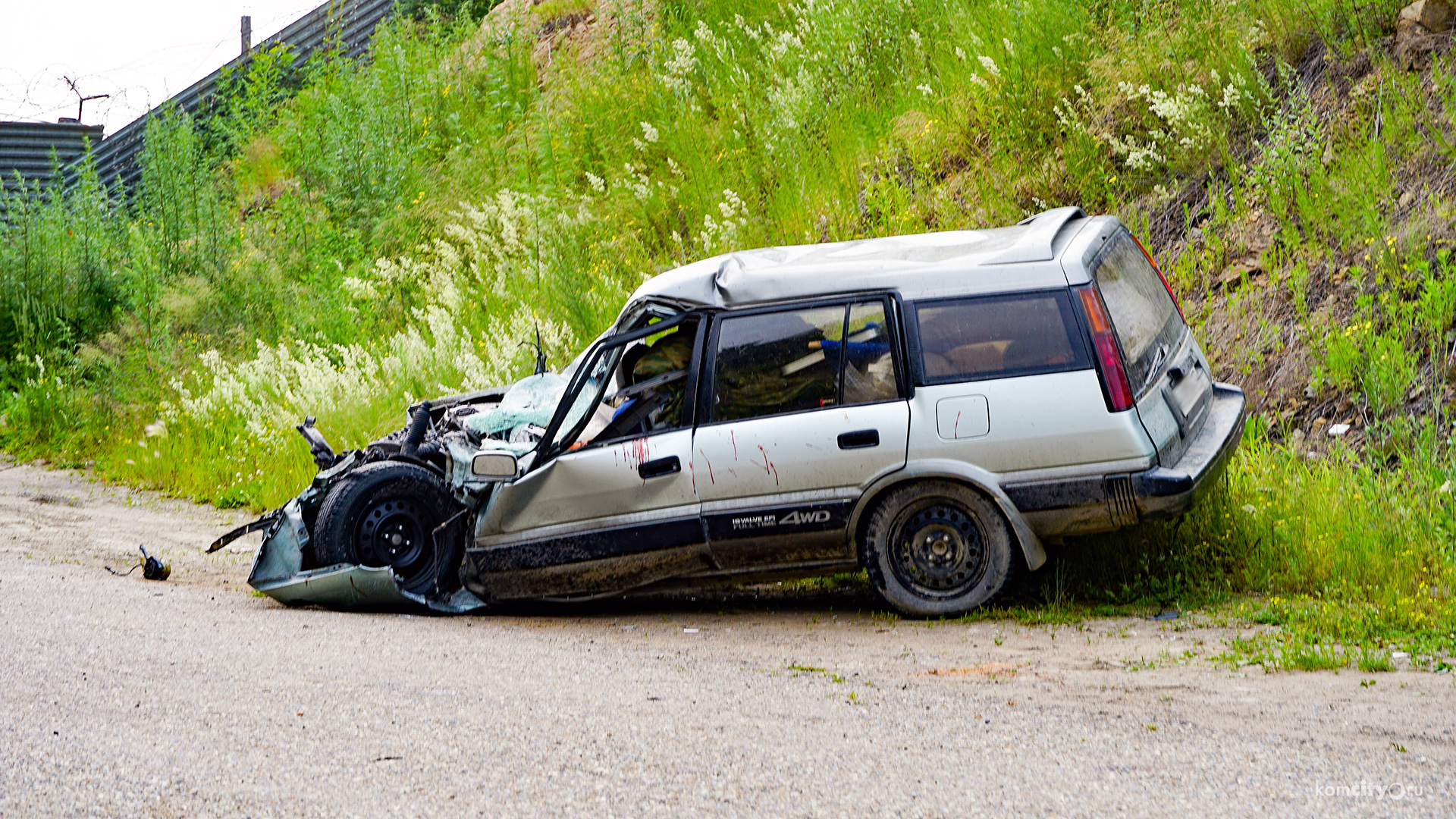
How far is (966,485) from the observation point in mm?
6152

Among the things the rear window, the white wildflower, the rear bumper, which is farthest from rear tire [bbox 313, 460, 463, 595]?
the white wildflower

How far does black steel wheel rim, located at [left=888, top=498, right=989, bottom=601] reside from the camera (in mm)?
6250

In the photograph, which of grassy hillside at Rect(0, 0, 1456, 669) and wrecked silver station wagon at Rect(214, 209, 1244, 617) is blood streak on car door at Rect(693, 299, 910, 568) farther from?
grassy hillside at Rect(0, 0, 1456, 669)

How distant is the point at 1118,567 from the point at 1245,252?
3.66 m

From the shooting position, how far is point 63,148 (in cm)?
2631

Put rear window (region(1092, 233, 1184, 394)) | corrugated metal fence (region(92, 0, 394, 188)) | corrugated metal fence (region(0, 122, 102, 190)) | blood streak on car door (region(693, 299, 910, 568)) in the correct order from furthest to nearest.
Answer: corrugated metal fence (region(0, 122, 102, 190)) < corrugated metal fence (region(92, 0, 394, 188)) < blood streak on car door (region(693, 299, 910, 568)) < rear window (region(1092, 233, 1184, 394))

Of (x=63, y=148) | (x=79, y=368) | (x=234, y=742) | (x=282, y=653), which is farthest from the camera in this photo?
(x=63, y=148)

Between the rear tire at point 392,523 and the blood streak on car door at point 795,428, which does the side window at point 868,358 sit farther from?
the rear tire at point 392,523

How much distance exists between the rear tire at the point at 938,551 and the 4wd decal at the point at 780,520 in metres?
0.20

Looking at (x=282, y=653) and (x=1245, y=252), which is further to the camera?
(x=1245, y=252)

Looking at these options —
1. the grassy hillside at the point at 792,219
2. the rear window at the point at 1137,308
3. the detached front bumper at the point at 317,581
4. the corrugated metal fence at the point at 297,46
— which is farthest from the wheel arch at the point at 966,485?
the corrugated metal fence at the point at 297,46

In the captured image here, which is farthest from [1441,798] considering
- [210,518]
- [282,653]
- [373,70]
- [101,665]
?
[373,70]

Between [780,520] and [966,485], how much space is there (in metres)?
0.95

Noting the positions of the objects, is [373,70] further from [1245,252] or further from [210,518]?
[1245,252]
